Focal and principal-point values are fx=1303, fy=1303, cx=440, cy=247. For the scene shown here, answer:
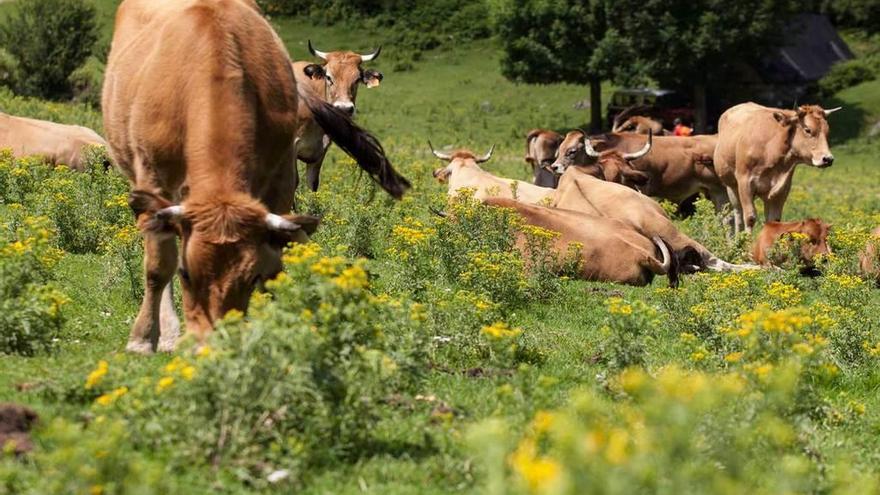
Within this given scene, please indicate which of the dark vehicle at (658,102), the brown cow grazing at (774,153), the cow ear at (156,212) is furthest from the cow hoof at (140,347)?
the dark vehicle at (658,102)

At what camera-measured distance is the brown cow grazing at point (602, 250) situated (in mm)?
14164

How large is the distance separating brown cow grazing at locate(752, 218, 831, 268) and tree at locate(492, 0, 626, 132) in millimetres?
32399

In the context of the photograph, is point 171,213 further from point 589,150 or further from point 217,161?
point 589,150

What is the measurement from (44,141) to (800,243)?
1016 cm

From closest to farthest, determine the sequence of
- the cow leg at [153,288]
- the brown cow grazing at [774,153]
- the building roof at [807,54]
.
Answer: the cow leg at [153,288] < the brown cow grazing at [774,153] < the building roof at [807,54]

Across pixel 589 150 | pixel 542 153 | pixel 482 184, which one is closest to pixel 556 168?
pixel 589 150

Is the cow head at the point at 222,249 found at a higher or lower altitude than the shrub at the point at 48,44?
higher

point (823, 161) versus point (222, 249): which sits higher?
point (222, 249)

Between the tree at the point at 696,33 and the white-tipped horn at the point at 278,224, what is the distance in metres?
42.1

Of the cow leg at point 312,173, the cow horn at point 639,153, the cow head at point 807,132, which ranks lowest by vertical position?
the cow horn at point 639,153

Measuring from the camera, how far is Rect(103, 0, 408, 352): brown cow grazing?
6820 millimetres

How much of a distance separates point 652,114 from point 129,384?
143 ft

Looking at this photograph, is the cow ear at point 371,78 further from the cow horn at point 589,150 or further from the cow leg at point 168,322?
the cow leg at point 168,322

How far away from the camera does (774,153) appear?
20.9m
